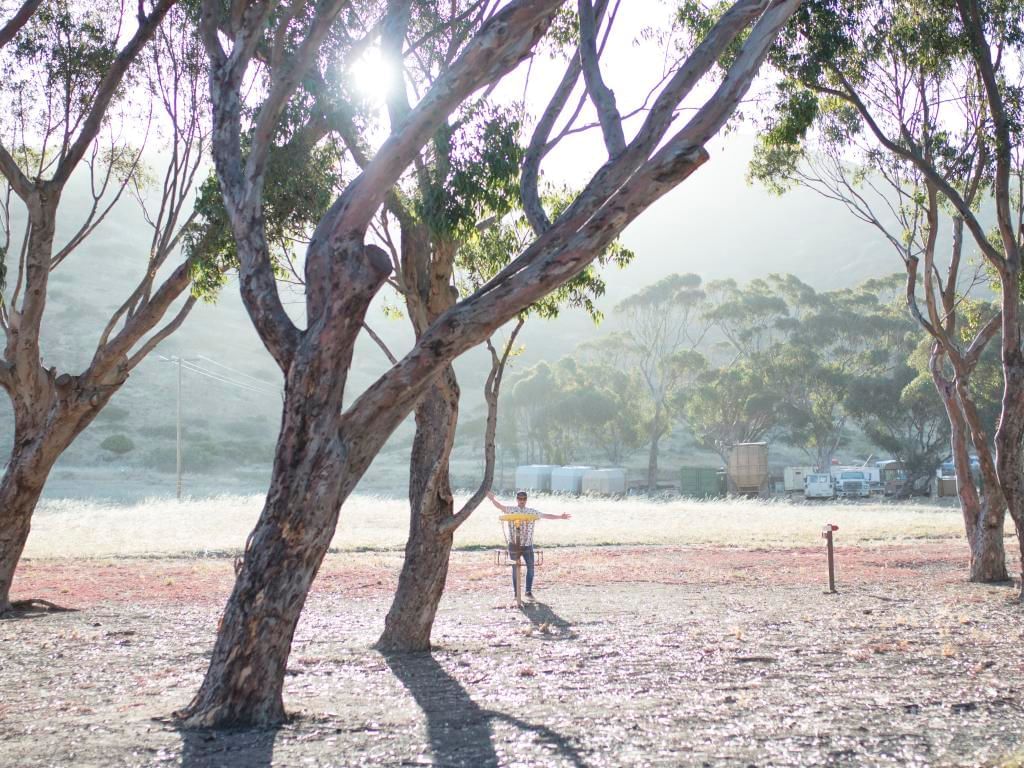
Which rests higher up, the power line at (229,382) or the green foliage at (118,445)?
the power line at (229,382)

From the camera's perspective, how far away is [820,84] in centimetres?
1397

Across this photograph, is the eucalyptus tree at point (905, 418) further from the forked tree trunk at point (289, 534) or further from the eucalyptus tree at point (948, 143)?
the forked tree trunk at point (289, 534)

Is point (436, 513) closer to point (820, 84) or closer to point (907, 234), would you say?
point (820, 84)

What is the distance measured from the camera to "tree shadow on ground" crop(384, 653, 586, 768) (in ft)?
17.7

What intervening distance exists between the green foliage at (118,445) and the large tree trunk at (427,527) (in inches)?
2378

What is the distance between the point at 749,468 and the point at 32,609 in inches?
1697

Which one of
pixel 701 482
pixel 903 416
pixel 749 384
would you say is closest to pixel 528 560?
pixel 701 482

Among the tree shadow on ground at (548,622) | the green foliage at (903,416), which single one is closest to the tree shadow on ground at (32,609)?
the tree shadow on ground at (548,622)

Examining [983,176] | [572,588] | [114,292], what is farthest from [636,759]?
[114,292]

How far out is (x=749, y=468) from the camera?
2024 inches

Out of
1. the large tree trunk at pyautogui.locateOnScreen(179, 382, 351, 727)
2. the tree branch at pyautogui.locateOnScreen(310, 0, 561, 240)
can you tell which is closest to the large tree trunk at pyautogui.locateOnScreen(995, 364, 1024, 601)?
the tree branch at pyautogui.locateOnScreen(310, 0, 561, 240)

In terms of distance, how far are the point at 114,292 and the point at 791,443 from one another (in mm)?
75789

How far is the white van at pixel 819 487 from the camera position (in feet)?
162

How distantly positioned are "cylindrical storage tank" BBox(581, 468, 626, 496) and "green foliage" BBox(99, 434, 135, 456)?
103 feet
